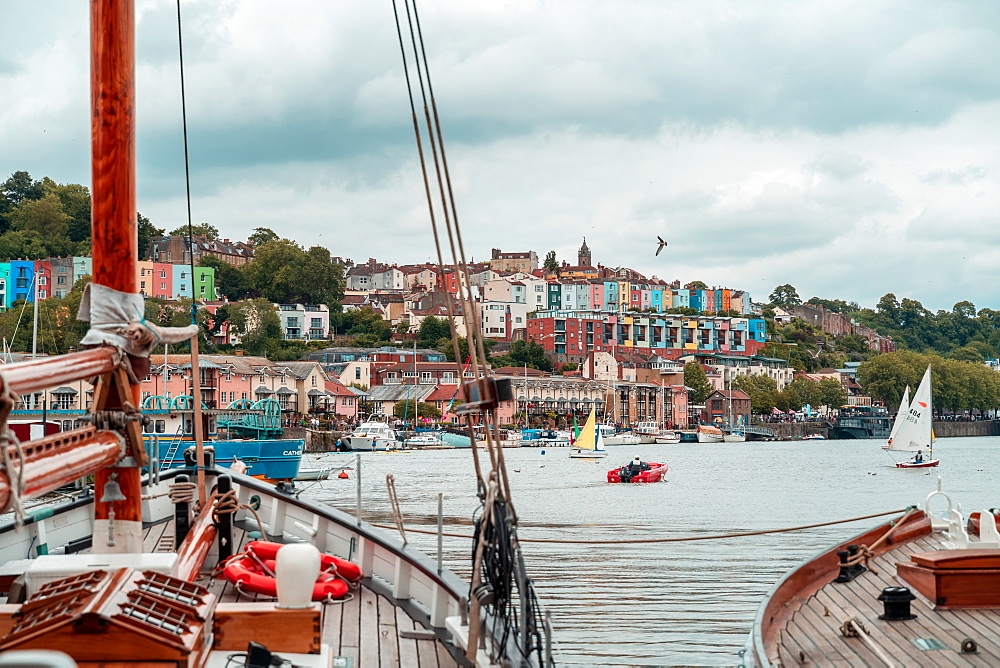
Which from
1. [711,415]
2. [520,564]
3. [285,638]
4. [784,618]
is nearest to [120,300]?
[285,638]

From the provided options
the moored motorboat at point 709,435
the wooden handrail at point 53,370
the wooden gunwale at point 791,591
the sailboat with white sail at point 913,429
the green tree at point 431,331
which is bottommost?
the moored motorboat at point 709,435

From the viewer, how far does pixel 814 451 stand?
109625 millimetres

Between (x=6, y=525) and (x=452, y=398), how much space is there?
106703 mm

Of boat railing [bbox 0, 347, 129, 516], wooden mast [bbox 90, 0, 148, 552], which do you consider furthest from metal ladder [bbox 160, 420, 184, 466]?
boat railing [bbox 0, 347, 129, 516]

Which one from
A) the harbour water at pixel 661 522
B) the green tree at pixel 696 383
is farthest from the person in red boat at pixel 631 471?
the green tree at pixel 696 383

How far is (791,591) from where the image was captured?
30.6 ft

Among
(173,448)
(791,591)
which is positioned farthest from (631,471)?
(791,591)

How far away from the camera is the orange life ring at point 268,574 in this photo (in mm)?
7051

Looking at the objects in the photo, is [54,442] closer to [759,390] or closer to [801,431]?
[801,431]

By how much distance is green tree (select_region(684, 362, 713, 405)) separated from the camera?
148 metres

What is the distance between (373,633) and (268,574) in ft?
3.35

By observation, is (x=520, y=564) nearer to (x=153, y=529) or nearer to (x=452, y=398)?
(x=153, y=529)

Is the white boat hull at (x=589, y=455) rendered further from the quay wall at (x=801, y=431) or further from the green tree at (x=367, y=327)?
the green tree at (x=367, y=327)

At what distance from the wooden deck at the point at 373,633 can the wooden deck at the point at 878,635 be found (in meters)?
2.40
